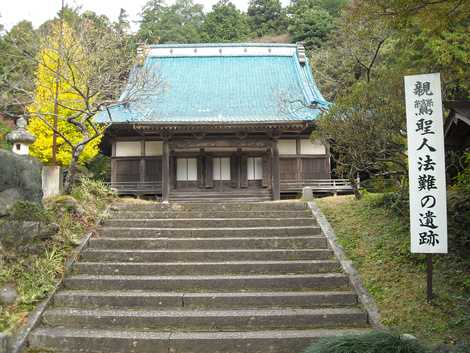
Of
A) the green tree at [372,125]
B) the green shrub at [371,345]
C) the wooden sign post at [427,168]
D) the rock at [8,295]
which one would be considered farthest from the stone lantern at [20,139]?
the wooden sign post at [427,168]

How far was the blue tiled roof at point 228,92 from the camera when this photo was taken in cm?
1459

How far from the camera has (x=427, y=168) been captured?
5.16m

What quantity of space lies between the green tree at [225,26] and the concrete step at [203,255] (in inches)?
1393

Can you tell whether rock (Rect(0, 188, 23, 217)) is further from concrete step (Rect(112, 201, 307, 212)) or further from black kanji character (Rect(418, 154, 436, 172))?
black kanji character (Rect(418, 154, 436, 172))

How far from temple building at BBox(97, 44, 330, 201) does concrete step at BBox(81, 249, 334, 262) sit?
23.6 feet

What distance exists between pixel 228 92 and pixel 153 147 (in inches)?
161

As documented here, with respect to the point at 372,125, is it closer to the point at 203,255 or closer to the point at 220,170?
the point at 203,255

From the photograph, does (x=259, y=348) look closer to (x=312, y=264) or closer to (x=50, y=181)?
(x=312, y=264)

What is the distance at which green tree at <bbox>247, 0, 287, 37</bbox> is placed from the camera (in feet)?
140

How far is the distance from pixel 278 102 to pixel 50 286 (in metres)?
11.9

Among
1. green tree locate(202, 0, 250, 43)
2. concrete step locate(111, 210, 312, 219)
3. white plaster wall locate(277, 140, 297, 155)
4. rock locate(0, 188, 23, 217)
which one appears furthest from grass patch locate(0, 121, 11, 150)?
green tree locate(202, 0, 250, 43)

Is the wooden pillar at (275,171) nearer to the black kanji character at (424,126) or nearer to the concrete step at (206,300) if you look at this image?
the concrete step at (206,300)

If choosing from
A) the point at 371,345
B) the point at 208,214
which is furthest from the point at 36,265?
the point at 371,345

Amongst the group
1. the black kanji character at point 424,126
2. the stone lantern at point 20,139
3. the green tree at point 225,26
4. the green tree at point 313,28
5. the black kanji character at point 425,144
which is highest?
the green tree at point 225,26
